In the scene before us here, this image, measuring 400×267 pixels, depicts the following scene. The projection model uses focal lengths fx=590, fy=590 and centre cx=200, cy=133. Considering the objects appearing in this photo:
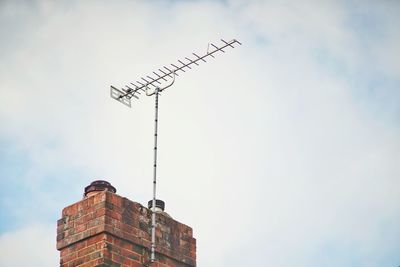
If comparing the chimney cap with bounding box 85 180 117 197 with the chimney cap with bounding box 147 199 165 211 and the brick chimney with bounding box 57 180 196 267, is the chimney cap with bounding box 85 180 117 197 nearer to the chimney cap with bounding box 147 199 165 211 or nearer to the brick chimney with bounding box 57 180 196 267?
the brick chimney with bounding box 57 180 196 267

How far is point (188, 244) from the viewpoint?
7.17m

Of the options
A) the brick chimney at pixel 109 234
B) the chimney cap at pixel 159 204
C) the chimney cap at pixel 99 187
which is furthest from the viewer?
the chimney cap at pixel 159 204

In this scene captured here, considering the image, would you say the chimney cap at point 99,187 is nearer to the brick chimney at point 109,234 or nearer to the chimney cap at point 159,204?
the brick chimney at point 109,234

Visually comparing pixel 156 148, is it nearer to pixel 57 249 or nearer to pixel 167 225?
pixel 167 225

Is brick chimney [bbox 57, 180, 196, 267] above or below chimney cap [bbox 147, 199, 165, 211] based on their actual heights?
below

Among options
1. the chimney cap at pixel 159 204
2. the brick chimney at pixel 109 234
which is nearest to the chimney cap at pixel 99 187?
the brick chimney at pixel 109 234

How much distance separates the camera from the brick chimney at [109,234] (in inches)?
241

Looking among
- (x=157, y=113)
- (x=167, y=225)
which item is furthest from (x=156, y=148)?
(x=167, y=225)

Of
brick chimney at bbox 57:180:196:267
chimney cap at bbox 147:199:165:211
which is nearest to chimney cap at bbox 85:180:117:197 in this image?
brick chimney at bbox 57:180:196:267

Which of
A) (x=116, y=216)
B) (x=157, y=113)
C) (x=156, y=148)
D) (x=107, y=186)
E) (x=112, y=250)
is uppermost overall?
(x=157, y=113)

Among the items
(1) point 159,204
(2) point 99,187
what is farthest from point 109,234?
(1) point 159,204

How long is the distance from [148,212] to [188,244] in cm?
74

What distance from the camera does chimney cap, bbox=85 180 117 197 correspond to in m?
6.75

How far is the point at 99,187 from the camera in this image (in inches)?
266
